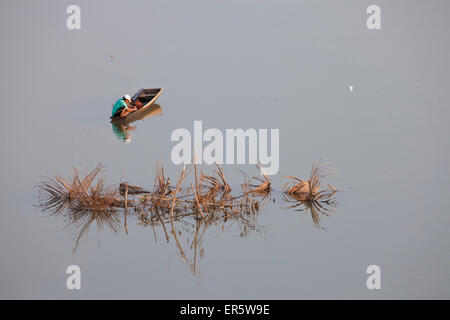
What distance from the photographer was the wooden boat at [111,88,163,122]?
841 inches

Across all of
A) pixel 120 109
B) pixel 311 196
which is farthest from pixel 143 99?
pixel 311 196

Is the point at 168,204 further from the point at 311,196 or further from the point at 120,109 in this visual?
the point at 120,109

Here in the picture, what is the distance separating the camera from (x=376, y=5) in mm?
33406

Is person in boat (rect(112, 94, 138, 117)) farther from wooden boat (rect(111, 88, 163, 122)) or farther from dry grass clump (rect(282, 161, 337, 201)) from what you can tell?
dry grass clump (rect(282, 161, 337, 201))

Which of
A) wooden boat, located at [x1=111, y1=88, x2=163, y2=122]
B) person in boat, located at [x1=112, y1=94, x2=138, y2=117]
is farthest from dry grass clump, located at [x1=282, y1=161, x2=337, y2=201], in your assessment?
wooden boat, located at [x1=111, y1=88, x2=163, y2=122]

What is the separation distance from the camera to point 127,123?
2092 centimetres

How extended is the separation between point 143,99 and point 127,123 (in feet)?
5.80

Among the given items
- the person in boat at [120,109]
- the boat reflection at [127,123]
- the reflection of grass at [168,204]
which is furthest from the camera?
the person in boat at [120,109]

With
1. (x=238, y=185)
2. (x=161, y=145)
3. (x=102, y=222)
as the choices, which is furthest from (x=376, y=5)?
(x=102, y=222)

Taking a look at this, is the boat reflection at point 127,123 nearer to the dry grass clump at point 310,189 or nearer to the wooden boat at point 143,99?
the wooden boat at point 143,99

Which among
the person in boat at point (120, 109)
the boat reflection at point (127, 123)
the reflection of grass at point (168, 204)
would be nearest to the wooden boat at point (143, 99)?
the boat reflection at point (127, 123)

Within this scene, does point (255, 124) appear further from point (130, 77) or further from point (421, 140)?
point (130, 77)

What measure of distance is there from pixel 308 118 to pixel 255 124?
4.52 ft

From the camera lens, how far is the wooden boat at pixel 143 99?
21359 millimetres
